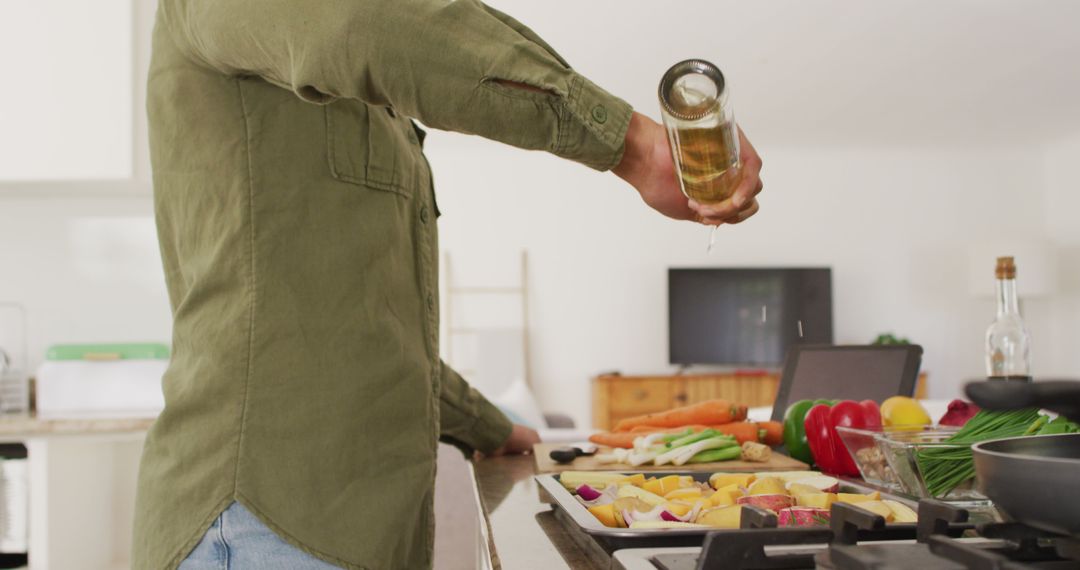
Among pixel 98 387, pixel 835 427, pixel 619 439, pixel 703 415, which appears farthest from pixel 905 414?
pixel 98 387

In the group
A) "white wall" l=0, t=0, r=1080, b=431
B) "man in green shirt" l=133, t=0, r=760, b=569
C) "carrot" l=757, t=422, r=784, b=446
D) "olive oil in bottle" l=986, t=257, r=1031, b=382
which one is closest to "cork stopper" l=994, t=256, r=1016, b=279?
"olive oil in bottle" l=986, t=257, r=1031, b=382

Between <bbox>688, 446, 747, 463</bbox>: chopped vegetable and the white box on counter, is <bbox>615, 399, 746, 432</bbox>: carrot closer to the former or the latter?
<bbox>688, 446, 747, 463</bbox>: chopped vegetable

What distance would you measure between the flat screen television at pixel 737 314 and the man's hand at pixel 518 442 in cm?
506

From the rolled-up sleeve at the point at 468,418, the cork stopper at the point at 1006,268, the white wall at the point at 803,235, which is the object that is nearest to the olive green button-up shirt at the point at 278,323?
the rolled-up sleeve at the point at 468,418

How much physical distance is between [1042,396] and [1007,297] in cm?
91

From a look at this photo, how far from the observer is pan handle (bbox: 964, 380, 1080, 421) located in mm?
545

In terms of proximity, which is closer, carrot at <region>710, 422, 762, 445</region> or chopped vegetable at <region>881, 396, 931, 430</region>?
chopped vegetable at <region>881, 396, 931, 430</region>

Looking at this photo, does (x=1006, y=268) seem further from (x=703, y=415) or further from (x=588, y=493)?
(x=588, y=493)

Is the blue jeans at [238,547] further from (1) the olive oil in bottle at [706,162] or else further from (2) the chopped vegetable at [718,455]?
(2) the chopped vegetable at [718,455]

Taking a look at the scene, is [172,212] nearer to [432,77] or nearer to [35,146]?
[432,77]

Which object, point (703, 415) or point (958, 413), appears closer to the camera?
point (958, 413)

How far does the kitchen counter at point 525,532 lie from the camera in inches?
27.4

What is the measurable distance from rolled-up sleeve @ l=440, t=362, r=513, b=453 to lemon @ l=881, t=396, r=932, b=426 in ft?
1.98

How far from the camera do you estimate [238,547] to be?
859 mm
